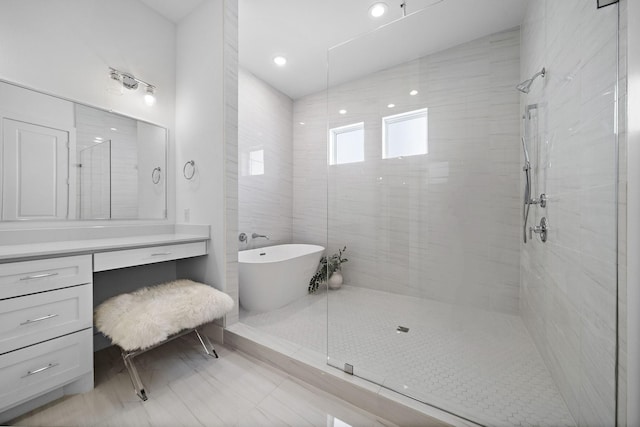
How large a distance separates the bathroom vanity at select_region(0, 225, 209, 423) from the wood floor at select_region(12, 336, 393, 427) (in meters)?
0.13

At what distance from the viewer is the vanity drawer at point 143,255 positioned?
134cm

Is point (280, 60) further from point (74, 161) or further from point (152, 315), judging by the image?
point (152, 315)

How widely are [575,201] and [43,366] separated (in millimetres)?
2540

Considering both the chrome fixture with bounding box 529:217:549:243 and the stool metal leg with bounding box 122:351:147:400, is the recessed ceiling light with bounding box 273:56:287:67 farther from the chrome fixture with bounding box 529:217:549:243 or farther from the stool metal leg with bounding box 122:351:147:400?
the stool metal leg with bounding box 122:351:147:400

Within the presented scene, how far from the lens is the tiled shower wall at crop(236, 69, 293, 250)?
275 cm

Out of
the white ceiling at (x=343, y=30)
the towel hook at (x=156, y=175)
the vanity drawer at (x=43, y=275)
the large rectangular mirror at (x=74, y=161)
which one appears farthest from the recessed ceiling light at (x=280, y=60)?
the vanity drawer at (x=43, y=275)

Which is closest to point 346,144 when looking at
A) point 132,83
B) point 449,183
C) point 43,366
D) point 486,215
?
point 449,183

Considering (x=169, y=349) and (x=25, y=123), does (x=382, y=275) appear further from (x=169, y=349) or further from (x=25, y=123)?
(x=25, y=123)

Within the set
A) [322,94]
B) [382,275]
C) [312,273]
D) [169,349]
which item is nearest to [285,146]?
[322,94]

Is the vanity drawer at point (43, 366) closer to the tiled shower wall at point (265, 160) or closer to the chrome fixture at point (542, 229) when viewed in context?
the tiled shower wall at point (265, 160)

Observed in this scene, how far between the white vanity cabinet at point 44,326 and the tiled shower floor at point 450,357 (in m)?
1.14

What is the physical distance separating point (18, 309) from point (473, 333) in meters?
2.19

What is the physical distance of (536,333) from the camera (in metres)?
1.37

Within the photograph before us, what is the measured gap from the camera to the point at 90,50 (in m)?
1.68
